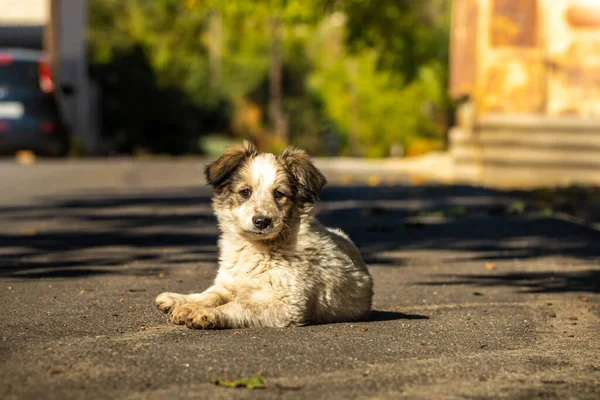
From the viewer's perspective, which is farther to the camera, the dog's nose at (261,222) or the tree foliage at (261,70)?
the tree foliage at (261,70)

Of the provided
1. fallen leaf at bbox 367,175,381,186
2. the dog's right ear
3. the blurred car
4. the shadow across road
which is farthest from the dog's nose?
the blurred car

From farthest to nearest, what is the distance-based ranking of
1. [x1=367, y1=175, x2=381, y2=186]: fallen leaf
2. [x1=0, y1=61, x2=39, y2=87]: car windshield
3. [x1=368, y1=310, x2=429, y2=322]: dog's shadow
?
[x1=0, y1=61, x2=39, y2=87]: car windshield < [x1=367, y1=175, x2=381, y2=186]: fallen leaf < [x1=368, y1=310, x2=429, y2=322]: dog's shadow

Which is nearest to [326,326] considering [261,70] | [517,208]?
[517,208]

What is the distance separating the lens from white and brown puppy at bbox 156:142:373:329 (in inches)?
279

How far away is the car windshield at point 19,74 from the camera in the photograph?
88.5ft

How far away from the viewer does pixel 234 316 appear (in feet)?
22.8

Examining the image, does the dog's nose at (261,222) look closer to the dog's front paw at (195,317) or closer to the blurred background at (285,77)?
the dog's front paw at (195,317)

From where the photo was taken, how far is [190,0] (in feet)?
88.1

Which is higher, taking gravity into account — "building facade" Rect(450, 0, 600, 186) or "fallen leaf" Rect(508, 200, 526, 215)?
"building facade" Rect(450, 0, 600, 186)

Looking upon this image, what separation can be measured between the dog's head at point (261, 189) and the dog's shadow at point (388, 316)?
923 mm

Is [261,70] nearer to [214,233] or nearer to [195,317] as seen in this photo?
[214,233]

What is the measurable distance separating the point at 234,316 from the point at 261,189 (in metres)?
0.80

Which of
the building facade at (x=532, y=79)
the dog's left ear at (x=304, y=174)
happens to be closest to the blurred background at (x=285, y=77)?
the building facade at (x=532, y=79)

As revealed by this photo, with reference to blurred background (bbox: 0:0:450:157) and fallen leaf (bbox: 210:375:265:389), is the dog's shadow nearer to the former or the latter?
fallen leaf (bbox: 210:375:265:389)
